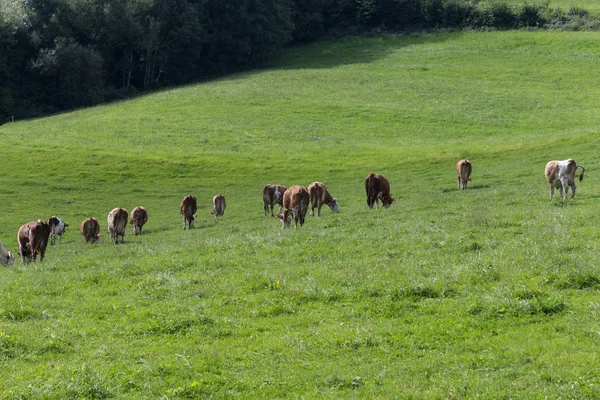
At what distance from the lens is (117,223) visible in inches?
1204

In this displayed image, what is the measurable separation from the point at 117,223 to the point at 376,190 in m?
10.5

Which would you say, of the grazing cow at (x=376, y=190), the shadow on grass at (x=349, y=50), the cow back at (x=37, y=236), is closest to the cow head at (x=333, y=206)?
the grazing cow at (x=376, y=190)

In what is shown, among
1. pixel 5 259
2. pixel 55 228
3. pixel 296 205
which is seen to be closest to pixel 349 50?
pixel 55 228

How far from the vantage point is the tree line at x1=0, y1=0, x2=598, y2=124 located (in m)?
76.1

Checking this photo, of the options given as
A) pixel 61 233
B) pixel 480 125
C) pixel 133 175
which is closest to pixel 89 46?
pixel 133 175

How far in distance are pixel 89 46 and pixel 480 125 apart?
4240cm

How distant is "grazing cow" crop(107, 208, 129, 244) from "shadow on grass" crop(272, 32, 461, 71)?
188ft

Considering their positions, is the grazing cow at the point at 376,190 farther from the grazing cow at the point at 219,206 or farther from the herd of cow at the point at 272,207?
the grazing cow at the point at 219,206

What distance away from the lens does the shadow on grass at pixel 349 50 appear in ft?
286

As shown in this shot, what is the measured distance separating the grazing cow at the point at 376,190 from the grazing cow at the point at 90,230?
37.2 feet

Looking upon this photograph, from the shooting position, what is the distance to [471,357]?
10.1 m

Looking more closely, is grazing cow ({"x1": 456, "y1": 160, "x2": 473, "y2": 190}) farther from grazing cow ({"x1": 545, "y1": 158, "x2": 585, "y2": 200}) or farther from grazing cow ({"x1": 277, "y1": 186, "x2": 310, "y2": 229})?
grazing cow ({"x1": 277, "y1": 186, "x2": 310, "y2": 229})

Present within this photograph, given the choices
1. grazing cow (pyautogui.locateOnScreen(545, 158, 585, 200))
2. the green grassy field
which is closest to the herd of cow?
grazing cow (pyautogui.locateOnScreen(545, 158, 585, 200))

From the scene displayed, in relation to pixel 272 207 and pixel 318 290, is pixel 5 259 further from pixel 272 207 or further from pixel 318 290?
pixel 318 290
